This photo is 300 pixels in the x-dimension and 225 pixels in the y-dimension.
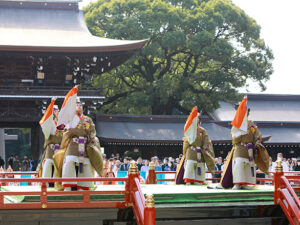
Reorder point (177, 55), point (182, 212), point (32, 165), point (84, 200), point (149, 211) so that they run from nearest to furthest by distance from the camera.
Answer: point (149, 211)
point (84, 200)
point (182, 212)
point (32, 165)
point (177, 55)

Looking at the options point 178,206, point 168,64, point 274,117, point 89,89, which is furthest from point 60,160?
point 274,117

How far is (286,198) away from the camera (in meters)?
9.56

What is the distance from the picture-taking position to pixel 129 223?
942 cm

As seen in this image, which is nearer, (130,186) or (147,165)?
(130,186)

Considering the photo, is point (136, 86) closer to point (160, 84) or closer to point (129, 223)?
point (160, 84)

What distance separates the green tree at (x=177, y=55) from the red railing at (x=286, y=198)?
77.9 feet

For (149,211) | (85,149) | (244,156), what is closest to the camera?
(149,211)

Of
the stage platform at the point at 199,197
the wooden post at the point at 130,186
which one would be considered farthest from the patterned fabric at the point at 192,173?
the wooden post at the point at 130,186

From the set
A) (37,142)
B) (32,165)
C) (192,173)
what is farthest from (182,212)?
(37,142)

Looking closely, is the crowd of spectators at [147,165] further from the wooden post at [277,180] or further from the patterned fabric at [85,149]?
the wooden post at [277,180]

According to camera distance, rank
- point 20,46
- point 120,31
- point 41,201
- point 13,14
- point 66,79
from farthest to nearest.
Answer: point 120,31
point 13,14
point 66,79
point 20,46
point 41,201

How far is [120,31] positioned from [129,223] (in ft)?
86.6

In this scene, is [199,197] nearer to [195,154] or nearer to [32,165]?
[195,154]

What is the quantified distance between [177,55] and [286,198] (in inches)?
1107
